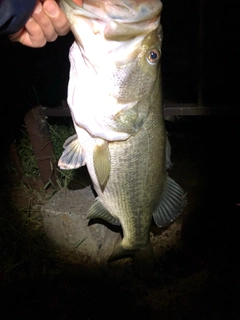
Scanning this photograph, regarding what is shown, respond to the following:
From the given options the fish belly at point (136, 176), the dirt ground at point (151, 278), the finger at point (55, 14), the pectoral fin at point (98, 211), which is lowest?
the dirt ground at point (151, 278)

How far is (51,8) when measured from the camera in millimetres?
1495

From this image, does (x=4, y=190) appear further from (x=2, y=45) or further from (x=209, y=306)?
(x=209, y=306)

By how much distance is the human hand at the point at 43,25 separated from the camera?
150 cm

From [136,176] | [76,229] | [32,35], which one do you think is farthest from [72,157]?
[76,229]

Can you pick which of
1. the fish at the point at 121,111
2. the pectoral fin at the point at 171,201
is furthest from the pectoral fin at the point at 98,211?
the pectoral fin at the point at 171,201

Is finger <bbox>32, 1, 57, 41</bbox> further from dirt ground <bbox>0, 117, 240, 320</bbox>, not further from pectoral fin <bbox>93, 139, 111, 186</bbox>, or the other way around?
dirt ground <bbox>0, 117, 240, 320</bbox>

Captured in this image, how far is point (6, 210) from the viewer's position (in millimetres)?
3709

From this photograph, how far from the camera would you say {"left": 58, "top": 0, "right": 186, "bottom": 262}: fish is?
54.6 inches

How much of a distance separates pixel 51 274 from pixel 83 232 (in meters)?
0.53

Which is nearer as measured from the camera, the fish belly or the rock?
the fish belly

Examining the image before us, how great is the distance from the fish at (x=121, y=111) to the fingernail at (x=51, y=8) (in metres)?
0.08

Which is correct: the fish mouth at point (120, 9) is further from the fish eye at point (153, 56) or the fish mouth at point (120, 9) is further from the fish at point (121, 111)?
the fish eye at point (153, 56)

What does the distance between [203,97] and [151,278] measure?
2257mm

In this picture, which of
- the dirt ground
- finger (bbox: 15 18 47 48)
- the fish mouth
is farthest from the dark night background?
the fish mouth
